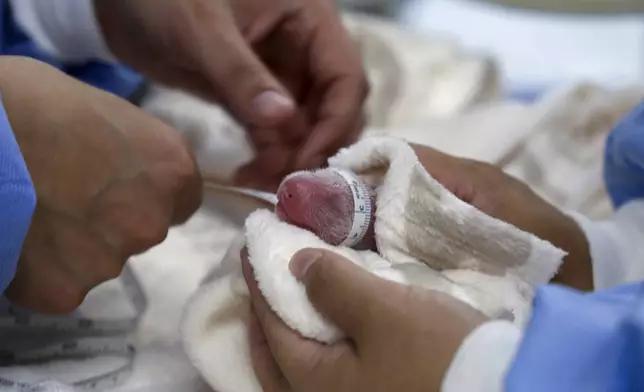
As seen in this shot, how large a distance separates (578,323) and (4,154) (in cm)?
25

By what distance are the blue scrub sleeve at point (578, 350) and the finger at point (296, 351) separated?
0.08 metres

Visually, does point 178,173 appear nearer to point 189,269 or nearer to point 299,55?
point 189,269

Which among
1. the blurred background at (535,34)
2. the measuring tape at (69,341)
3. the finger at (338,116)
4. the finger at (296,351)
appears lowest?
the blurred background at (535,34)

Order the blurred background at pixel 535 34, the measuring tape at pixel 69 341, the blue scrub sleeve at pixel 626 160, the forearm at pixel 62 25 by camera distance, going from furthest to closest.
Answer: the blurred background at pixel 535 34 → the forearm at pixel 62 25 → the blue scrub sleeve at pixel 626 160 → the measuring tape at pixel 69 341

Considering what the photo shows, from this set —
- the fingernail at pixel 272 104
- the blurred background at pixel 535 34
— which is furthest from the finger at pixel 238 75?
the blurred background at pixel 535 34

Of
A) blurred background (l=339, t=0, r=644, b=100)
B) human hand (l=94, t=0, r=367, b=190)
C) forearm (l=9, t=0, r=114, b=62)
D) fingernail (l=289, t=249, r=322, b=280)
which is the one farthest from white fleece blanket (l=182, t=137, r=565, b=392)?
blurred background (l=339, t=0, r=644, b=100)

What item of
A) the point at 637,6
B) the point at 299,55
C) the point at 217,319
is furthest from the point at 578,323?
the point at 637,6

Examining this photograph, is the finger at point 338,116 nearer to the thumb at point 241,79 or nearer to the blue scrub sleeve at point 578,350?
the thumb at point 241,79

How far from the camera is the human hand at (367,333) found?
12.6 inches

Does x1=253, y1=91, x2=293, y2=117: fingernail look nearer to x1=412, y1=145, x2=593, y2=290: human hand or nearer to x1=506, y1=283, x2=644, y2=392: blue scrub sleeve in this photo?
x1=412, y1=145, x2=593, y2=290: human hand

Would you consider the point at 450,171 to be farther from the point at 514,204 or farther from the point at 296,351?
the point at 296,351

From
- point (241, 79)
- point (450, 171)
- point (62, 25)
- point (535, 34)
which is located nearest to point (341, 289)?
point (450, 171)

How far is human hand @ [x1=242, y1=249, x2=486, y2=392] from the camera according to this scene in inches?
12.6

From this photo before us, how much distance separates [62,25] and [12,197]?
36 centimetres
